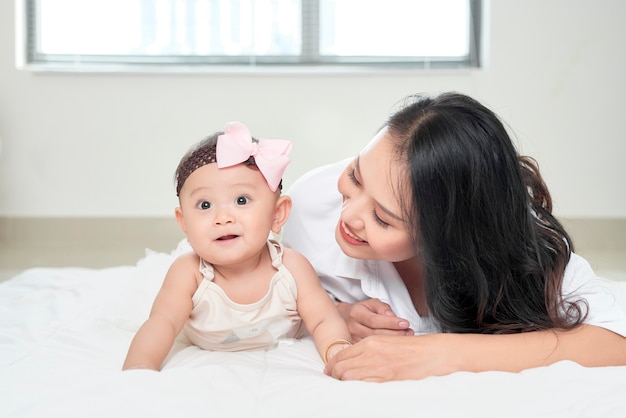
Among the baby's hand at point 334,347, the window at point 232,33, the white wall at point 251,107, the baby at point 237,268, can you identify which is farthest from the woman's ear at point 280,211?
the window at point 232,33

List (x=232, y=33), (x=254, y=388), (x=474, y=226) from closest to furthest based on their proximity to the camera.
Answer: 1. (x=254, y=388)
2. (x=474, y=226)
3. (x=232, y=33)

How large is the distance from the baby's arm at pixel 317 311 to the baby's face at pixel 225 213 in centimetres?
12

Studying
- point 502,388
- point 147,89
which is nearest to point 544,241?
point 502,388

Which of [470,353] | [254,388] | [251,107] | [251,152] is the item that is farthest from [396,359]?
[251,107]

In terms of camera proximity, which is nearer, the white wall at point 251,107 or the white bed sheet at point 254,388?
the white bed sheet at point 254,388

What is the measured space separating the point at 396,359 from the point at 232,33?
367 centimetres

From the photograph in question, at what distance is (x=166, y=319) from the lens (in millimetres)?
1270

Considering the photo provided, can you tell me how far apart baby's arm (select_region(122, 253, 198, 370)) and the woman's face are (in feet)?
1.02

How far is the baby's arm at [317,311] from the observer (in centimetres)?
130

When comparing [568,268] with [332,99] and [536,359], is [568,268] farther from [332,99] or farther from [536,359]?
[332,99]

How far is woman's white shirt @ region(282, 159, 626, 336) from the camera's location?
49.2 inches

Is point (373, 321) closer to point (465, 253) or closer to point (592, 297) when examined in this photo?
point (465, 253)

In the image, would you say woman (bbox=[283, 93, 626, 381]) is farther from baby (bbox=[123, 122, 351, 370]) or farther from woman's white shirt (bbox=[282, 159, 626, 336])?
baby (bbox=[123, 122, 351, 370])

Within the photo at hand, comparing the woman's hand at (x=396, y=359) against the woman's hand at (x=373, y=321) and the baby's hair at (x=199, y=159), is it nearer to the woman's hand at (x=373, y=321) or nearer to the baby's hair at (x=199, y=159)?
the woman's hand at (x=373, y=321)
